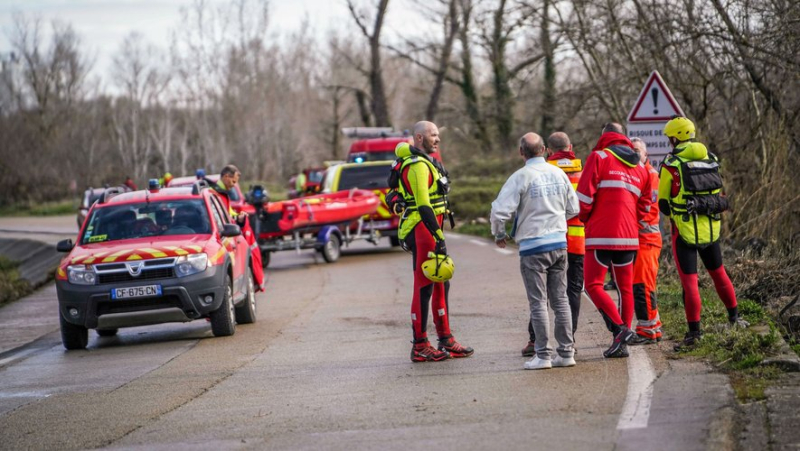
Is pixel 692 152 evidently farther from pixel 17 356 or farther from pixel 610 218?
pixel 17 356

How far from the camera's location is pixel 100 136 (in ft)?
257

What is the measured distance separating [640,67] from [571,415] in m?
14.6

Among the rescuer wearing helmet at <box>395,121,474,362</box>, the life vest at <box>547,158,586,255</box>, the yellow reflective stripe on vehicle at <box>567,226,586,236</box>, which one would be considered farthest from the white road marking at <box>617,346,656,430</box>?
the rescuer wearing helmet at <box>395,121,474,362</box>

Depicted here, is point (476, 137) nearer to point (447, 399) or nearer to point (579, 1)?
point (579, 1)

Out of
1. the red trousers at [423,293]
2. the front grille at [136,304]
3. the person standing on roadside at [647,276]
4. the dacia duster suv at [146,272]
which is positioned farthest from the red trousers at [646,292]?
the front grille at [136,304]

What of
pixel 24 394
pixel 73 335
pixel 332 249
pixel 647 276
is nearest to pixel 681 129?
pixel 647 276

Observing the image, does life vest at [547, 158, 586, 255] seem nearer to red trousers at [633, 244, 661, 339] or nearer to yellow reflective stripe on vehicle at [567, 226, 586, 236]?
yellow reflective stripe on vehicle at [567, 226, 586, 236]

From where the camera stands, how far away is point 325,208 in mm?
21484

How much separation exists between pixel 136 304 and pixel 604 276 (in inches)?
201

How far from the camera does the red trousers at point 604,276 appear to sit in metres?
9.25

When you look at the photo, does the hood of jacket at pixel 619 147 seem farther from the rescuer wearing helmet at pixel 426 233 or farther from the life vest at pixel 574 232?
the rescuer wearing helmet at pixel 426 233

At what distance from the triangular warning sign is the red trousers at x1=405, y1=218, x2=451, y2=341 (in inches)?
264

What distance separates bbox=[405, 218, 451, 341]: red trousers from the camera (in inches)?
372

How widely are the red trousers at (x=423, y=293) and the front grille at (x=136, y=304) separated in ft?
11.2
